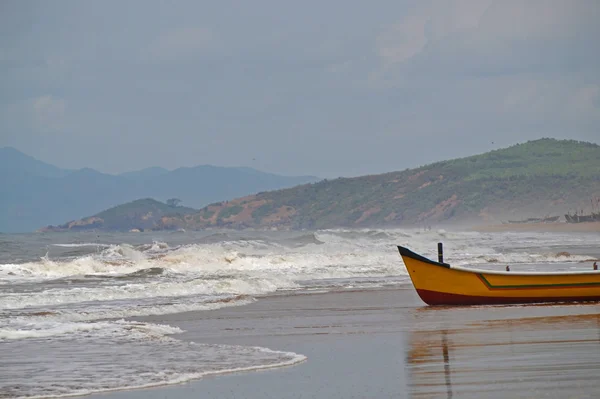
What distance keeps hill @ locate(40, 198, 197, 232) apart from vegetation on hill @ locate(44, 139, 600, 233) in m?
14.1

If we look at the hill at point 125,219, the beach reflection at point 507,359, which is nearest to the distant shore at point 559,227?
the beach reflection at point 507,359

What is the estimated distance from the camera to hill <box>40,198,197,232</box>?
168 m

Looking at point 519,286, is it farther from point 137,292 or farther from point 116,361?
point 137,292

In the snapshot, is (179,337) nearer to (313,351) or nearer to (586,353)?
(313,351)

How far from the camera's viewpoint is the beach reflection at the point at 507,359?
8383 mm

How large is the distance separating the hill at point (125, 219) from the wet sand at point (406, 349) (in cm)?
14820

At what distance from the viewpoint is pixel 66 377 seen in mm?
9820

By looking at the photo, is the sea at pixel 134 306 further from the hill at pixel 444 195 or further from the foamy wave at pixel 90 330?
the hill at pixel 444 195

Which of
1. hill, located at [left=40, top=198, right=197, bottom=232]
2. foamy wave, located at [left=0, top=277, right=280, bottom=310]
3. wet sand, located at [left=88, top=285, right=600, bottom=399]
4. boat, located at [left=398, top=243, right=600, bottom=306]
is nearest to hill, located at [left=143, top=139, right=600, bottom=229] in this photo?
hill, located at [left=40, top=198, right=197, bottom=232]

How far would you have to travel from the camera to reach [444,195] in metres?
146

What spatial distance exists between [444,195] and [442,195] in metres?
0.32

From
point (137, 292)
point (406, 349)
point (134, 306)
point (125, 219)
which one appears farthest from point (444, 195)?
point (406, 349)

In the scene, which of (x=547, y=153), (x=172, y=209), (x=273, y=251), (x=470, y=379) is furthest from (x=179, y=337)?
(x=172, y=209)

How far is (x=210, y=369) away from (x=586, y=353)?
13.7 feet
